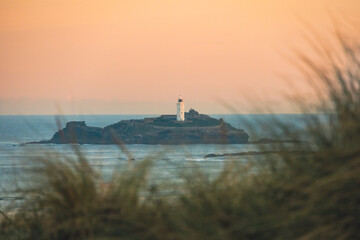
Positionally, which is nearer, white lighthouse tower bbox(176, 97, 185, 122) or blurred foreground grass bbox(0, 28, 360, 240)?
blurred foreground grass bbox(0, 28, 360, 240)

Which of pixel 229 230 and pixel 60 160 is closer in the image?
pixel 229 230

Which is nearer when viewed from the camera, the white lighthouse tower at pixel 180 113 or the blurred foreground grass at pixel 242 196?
the blurred foreground grass at pixel 242 196

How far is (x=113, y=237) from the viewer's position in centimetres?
277

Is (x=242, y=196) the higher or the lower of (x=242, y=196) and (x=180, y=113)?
the lower

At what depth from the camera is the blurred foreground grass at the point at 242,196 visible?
2.53 metres

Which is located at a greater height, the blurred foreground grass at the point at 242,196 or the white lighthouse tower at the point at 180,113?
the white lighthouse tower at the point at 180,113

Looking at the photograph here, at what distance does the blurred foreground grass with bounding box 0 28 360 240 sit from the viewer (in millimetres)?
2529

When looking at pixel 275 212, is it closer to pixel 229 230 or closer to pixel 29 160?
pixel 229 230

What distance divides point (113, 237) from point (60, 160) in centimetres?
66

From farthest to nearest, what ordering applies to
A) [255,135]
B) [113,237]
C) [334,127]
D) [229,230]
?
[255,135] < [334,127] < [113,237] < [229,230]

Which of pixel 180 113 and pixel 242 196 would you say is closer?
pixel 242 196

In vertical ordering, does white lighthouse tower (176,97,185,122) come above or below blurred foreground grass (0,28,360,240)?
above

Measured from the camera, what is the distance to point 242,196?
2.89 m

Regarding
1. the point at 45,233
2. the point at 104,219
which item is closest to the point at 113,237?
the point at 104,219
